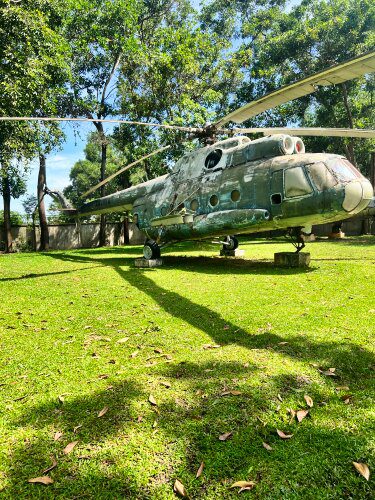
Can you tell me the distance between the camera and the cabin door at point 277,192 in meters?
7.62

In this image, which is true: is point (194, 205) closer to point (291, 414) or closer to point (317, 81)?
point (317, 81)

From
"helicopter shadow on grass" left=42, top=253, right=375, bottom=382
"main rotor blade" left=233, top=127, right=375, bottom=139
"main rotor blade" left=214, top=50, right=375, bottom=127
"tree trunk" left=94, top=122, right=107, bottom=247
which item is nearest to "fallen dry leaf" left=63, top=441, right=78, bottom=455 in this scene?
"helicopter shadow on grass" left=42, top=253, right=375, bottom=382

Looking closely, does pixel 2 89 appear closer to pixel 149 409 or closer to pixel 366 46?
pixel 149 409

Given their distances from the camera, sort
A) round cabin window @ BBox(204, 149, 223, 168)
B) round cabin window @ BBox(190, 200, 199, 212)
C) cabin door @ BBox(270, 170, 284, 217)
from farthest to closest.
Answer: round cabin window @ BBox(190, 200, 199, 212) → round cabin window @ BBox(204, 149, 223, 168) → cabin door @ BBox(270, 170, 284, 217)

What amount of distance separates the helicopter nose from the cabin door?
1.39 meters

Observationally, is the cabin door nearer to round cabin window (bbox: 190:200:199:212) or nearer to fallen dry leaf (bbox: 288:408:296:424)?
round cabin window (bbox: 190:200:199:212)

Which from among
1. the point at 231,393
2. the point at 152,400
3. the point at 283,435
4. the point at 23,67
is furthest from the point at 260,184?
the point at 23,67

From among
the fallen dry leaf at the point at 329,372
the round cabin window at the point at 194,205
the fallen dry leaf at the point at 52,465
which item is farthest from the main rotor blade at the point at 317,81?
the fallen dry leaf at the point at 52,465

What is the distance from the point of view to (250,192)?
825 centimetres

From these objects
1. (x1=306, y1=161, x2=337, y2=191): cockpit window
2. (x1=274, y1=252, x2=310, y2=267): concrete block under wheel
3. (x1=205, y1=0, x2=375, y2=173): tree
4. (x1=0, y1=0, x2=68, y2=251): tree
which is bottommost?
(x1=274, y1=252, x2=310, y2=267): concrete block under wheel

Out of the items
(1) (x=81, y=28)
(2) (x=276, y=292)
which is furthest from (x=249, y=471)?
(1) (x=81, y=28)

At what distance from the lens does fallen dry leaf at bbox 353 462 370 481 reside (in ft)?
6.22

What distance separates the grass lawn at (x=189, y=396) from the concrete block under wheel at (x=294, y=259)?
10.5 feet

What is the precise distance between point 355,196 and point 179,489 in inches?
263
